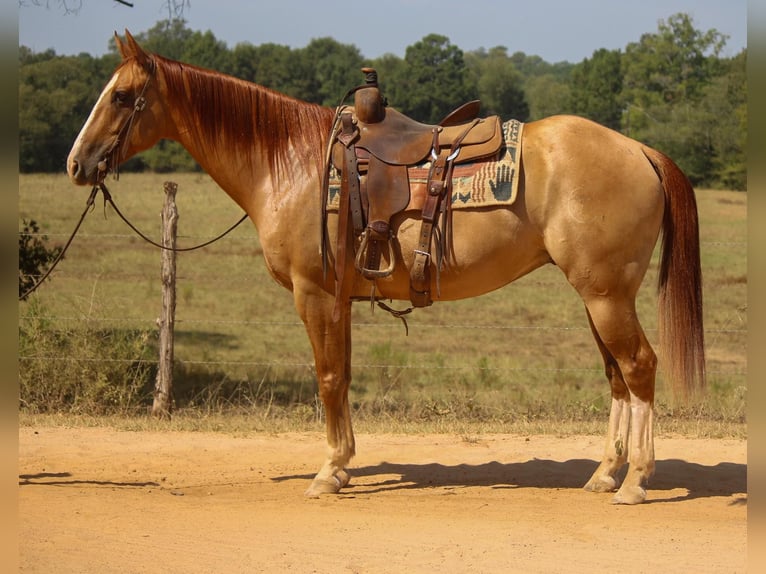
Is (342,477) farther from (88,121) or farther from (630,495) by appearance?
(88,121)

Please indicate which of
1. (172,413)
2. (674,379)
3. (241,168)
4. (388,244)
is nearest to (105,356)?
(172,413)

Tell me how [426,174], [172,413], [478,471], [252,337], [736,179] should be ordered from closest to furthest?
[426,174] → [478,471] → [172,413] → [252,337] → [736,179]

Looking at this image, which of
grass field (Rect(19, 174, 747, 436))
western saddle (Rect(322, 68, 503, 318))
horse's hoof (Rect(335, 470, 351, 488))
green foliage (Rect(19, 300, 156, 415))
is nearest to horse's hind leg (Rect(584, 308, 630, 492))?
western saddle (Rect(322, 68, 503, 318))

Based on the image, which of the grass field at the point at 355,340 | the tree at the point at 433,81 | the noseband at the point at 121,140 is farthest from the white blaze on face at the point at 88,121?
the tree at the point at 433,81

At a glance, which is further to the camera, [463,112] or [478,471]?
[478,471]

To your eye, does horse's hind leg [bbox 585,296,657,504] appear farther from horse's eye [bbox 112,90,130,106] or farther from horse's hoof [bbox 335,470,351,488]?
horse's eye [bbox 112,90,130,106]

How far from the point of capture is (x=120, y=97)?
18.1 feet

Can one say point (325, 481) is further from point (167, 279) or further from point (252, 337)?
point (252, 337)

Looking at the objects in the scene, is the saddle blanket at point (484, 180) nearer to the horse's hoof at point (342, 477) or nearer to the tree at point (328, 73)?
the horse's hoof at point (342, 477)

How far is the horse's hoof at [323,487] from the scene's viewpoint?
560cm

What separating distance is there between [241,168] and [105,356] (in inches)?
147

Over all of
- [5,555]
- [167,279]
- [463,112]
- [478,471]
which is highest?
[463,112]

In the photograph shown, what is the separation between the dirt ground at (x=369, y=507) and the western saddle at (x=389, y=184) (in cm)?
132

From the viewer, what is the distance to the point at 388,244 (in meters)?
5.40
